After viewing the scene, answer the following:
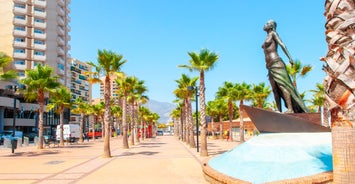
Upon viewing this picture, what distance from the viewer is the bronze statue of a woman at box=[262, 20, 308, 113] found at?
11984 millimetres

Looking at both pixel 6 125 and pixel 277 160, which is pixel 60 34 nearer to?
pixel 6 125

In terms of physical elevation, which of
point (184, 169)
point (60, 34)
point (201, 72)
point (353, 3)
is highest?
point (60, 34)

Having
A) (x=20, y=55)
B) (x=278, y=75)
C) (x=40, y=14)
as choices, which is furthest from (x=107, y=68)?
(x=40, y=14)

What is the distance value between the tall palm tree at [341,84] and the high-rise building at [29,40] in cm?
6720

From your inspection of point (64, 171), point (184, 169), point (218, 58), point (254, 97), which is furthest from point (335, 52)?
point (254, 97)

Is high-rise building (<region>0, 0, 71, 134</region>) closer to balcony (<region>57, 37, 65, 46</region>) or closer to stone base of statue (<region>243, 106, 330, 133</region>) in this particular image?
balcony (<region>57, 37, 65, 46</region>)

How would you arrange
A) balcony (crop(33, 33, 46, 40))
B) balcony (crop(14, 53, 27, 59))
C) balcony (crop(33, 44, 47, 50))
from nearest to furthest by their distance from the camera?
balcony (crop(14, 53, 27, 59))
balcony (crop(33, 44, 47, 50))
balcony (crop(33, 33, 46, 40))

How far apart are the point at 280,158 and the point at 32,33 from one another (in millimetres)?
74659

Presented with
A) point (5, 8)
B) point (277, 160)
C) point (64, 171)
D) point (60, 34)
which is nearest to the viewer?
point (277, 160)

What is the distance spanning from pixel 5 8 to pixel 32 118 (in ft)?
80.7

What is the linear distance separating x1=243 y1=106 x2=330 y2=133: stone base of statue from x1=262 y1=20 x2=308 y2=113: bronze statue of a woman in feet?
2.87

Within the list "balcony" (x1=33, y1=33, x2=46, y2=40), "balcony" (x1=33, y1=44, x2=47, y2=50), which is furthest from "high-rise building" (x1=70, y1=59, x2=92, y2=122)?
"balcony" (x1=33, y1=33, x2=46, y2=40)

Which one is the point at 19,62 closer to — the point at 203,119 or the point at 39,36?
the point at 39,36

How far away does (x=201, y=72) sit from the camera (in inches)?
997
